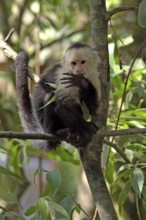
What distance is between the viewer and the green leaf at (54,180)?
4.10ft

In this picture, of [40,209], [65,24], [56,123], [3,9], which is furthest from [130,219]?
[65,24]

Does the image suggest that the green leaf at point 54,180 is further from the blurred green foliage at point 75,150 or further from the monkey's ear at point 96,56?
the monkey's ear at point 96,56

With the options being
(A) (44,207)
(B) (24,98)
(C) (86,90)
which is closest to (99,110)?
(C) (86,90)

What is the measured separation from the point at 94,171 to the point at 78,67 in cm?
45

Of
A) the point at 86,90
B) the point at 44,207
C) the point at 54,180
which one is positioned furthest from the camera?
the point at 86,90

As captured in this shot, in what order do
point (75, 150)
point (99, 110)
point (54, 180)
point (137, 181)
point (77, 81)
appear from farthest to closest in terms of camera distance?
point (75, 150), point (77, 81), point (99, 110), point (137, 181), point (54, 180)

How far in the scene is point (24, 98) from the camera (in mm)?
1916

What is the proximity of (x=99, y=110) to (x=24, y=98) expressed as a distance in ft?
1.24

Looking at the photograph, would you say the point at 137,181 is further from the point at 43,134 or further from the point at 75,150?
the point at 75,150

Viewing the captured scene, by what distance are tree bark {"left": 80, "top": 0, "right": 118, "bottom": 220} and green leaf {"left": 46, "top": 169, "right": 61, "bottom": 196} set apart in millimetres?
277

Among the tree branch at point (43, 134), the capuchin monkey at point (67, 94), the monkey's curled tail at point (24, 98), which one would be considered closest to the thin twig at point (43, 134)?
the tree branch at point (43, 134)

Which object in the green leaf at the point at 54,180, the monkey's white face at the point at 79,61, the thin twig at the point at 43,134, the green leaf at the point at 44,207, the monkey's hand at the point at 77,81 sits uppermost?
the monkey's white face at the point at 79,61

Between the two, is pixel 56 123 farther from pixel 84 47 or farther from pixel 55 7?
pixel 55 7

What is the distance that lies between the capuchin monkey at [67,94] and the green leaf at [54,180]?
1.36ft
